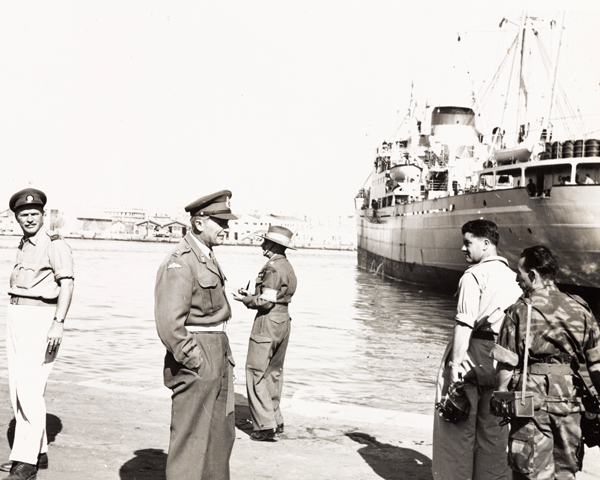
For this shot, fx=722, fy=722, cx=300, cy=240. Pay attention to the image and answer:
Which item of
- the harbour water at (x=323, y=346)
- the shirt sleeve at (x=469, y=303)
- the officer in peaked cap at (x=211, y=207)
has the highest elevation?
the officer in peaked cap at (x=211, y=207)

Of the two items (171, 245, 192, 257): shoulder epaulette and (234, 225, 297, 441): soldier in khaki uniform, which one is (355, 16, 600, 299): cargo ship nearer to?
(234, 225, 297, 441): soldier in khaki uniform

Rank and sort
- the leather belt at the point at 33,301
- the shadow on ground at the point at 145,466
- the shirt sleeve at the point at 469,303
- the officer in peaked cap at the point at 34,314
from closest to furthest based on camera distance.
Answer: the shirt sleeve at the point at 469,303 → the shadow on ground at the point at 145,466 → the officer in peaked cap at the point at 34,314 → the leather belt at the point at 33,301

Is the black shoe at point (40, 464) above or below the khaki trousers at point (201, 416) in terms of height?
below

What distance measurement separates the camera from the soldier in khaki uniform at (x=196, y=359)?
12.4ft

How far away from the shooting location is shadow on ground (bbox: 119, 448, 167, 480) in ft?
15.2

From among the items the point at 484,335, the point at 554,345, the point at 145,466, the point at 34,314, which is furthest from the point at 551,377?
the point at 34,314

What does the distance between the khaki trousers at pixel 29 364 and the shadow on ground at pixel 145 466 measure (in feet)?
1.88

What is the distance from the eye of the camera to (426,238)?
37.8 metres

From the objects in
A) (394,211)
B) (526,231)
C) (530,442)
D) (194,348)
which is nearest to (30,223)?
(194,348)

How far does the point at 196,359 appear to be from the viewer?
3.79 m

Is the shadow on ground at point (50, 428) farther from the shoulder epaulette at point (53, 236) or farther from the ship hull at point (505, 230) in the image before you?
the ship hull at point (505, 230)

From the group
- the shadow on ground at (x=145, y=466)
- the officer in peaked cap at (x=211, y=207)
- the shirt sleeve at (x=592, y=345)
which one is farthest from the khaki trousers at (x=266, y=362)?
the shirt sleeve at (x=592, y=345)

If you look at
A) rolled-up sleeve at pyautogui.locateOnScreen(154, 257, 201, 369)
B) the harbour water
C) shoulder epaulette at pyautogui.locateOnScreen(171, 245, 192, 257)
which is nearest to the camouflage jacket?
rolled-up sleeve at pyautogui.locateOnScreen(154, 257, 201, 369)

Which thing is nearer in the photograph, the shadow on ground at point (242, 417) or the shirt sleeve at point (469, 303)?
the shirt sleeve at point (469, 303)
